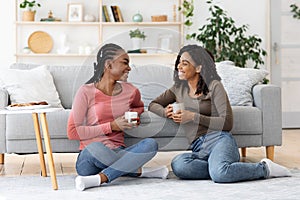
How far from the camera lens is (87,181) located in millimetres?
3180

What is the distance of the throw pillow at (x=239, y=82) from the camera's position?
4271 mm

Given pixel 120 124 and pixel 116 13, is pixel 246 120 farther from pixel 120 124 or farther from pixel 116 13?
pixel 116 13

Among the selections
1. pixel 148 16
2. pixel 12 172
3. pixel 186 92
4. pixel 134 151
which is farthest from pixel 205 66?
pixel 148 16

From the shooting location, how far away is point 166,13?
6676 millimetres

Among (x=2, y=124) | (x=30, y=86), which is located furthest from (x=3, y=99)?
(x=30, y=86)

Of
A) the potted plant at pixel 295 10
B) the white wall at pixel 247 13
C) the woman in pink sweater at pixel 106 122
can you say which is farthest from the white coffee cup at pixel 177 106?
the potted plant at pixel 295 10

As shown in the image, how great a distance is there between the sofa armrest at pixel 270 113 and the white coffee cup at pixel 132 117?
1.13 m

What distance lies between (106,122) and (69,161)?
124cm

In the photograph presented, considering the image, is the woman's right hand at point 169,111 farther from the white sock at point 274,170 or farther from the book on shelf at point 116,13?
the book on shelf at point 116,13

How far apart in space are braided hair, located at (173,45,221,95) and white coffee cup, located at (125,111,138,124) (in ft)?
1.32

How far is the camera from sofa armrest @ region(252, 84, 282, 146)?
4.12 meters

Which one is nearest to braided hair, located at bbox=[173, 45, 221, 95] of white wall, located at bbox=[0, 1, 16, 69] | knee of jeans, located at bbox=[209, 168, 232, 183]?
knee of jeans, located at bbox=[209, 168, 232, 183]

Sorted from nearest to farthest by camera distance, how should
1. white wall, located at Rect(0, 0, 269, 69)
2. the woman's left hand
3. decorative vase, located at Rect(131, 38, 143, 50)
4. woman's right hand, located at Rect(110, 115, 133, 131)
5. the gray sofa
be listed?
decorative vase, located at Rect(131, 38, 143, 50) → woman's right hand, located at Rect(110, 115, 133, 131) → the woman's left hand → the gray sofa → white wall, located at Rect(0, 0, 269, 69)

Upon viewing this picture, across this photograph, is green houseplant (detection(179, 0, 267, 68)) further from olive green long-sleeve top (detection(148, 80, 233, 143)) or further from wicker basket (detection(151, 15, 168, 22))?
olive green long-sleeve top (detection(148, 80, 233, 143))
